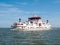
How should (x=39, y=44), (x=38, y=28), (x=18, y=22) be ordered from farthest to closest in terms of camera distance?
1. (x=38, y=28)
2. (x=18, y=22)
3. (x=39, y=44)

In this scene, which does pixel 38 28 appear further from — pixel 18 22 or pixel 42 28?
pixel 18 22

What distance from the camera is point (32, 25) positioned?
13662cm

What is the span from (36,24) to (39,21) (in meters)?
4.64

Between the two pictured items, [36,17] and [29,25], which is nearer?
[29,25]

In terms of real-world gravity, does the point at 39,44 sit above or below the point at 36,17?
below

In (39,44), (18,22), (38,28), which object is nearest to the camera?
(39,44)

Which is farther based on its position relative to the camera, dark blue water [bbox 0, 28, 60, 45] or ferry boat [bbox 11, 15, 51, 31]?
ferry boat [bbox 11, 15, 51, 31]

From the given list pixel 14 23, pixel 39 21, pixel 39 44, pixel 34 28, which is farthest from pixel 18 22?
pixel 39 44

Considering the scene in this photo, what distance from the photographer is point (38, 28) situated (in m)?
139

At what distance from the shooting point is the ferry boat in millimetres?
129500

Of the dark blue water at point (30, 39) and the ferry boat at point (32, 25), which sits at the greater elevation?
the ferry boat at point (32, 25)

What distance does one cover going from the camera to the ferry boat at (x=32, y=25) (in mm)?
129500

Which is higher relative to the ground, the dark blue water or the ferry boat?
the ferry boat

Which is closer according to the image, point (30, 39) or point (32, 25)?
point (30, 39)
